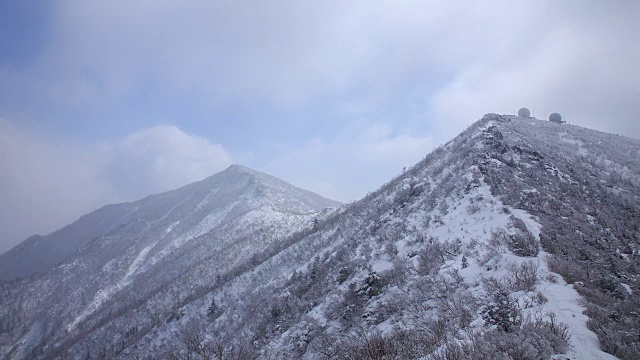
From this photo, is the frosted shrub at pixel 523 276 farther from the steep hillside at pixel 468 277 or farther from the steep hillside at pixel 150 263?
the steep hillside at pixel 150 263

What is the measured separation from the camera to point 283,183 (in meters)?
162

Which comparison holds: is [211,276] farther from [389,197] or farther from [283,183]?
[283,183]

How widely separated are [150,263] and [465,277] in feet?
401

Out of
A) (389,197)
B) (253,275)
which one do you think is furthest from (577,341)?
(253,275)

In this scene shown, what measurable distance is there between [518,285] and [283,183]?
6195 inches

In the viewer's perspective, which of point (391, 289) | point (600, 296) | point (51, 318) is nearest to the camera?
point (600, 296)

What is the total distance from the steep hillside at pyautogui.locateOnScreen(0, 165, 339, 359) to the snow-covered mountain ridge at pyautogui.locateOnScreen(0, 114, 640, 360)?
3278 cm

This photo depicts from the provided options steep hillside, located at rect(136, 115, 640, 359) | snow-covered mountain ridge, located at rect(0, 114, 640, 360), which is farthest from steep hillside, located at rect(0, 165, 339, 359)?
steep hillside, located at rect(136, 115, 640, 359)

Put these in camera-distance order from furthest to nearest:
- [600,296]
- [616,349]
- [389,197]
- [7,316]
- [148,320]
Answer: [7,316], [148,320], [389,197], [600,296], [616,349]

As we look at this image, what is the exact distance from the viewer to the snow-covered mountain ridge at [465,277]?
5.30 metres

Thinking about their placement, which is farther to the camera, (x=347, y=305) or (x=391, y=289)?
(x=347, y=305)

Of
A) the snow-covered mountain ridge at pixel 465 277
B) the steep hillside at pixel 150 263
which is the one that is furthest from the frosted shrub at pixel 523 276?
the steep hillside at pixel 150 263

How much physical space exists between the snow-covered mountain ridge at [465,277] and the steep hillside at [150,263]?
108 ft

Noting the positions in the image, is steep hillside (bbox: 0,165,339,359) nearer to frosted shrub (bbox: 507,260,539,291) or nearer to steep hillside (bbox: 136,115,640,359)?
steep hillside (bbox: 136,115,640,359)
